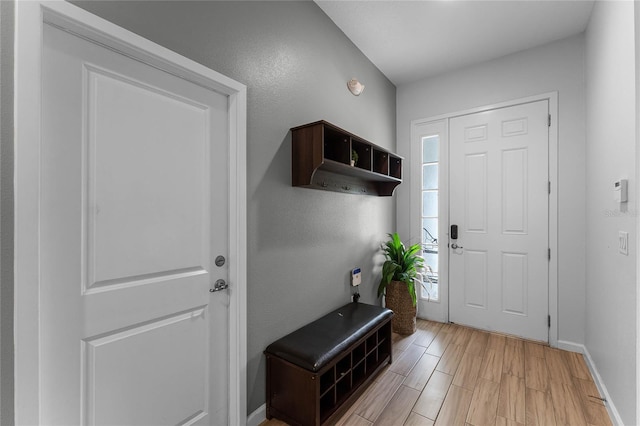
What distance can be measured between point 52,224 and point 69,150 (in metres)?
0.28

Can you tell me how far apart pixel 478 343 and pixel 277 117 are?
2.76 m

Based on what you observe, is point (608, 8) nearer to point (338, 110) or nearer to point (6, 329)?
point (338, 110)

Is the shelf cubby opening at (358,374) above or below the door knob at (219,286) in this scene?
below

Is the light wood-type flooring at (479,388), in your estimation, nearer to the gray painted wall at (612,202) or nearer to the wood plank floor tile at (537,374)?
the wood plank floor tile at (537,374)

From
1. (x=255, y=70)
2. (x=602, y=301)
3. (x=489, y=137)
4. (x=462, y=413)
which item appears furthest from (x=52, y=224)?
(x=489, y=137)

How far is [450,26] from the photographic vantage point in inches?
99.7

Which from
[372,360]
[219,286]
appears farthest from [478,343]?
[219,286]

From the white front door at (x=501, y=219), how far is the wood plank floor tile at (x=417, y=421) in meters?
1.69

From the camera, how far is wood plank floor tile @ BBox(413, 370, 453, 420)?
1856mm

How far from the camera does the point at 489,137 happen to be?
3.05 metres

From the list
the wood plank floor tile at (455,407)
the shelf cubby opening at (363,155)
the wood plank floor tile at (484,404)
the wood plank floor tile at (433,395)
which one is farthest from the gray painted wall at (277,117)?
the wood plank floor tile at (484,404)

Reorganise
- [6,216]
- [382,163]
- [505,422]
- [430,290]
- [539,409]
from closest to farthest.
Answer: [6,216] → [505,422] → [539,409] → [382,163] → [430,290]

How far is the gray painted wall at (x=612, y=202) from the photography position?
4.79ft

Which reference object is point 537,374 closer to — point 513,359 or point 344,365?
point 513,359
